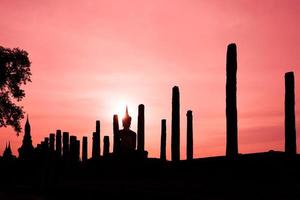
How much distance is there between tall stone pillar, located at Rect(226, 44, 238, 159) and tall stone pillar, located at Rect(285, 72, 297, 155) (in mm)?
1495

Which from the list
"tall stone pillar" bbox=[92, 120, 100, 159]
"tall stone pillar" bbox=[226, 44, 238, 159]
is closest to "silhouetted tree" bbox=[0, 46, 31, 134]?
"tall stone pillar" bbox=[92, 120, 100, 159]

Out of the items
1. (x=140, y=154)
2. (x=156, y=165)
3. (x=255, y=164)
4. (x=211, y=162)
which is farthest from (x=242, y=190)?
(x=140, y=154)

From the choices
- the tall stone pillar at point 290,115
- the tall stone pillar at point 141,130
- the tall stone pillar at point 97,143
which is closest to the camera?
the tall stone pillar at point 290,115

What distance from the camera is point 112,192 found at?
1521 centimetres

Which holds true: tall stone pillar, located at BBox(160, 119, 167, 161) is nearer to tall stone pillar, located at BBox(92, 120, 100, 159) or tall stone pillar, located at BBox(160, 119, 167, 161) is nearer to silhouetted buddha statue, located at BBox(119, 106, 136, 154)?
silhouetted buddha statue, located at BBox(119, 106, 136, 154)

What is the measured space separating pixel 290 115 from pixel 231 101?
1770 mm

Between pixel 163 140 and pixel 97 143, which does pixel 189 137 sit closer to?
pixel 163 140

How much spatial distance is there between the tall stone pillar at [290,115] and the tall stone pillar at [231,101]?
150cm

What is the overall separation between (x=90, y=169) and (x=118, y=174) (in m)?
4.93

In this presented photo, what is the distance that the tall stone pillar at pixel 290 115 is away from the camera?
600 inches

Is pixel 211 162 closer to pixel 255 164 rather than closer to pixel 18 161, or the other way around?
pixel 255 164

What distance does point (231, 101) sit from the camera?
15578 millimetres

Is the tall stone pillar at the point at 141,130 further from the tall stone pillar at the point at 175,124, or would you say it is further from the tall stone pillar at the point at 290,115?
the tall stone pillar at the point at 290,115

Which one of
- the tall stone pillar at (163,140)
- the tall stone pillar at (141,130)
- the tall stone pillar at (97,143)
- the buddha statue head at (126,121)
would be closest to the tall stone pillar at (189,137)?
the tall stone pillar at (163,140)
